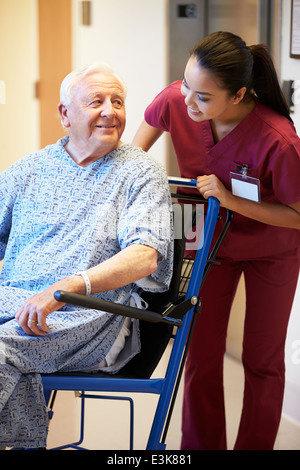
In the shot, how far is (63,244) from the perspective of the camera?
1.81m

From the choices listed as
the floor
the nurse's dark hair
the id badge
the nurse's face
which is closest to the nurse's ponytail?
the nurse's dark hair

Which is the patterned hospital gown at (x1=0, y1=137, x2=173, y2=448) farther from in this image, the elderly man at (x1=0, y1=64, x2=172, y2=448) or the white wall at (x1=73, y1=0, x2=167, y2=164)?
the white wall at (x1=73, y1=0, x2=167, y2=164)

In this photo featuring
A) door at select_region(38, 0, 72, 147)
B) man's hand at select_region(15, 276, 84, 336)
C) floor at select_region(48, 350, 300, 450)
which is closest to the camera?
man's hand at select_region(15, 276, 84, 336)

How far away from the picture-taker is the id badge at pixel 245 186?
1.89 meters

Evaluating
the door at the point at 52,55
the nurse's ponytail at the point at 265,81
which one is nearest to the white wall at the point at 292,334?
the nurse's ponytail at the point at 265,81

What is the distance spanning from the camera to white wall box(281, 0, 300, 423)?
2594mm

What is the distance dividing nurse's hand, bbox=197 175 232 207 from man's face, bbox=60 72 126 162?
0.27m

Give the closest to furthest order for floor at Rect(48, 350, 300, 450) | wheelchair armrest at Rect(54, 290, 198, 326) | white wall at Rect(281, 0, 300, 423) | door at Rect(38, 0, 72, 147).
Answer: wheelchair armrest at Rect(54, 290, 198, 326), floor at Rect(48, 350, 300, 450), white wall at Rect(281, 0, 300, 423), door at Rect(38, 0, 72, 147)

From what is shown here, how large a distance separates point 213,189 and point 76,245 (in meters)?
0.41

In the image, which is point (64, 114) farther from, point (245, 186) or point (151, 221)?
point (245, 186)

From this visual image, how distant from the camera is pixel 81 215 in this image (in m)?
1.83

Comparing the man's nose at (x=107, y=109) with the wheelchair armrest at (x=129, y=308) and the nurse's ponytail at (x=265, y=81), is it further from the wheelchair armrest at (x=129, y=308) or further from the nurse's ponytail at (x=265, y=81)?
the wheelchair armrest at (x=129, y=308)

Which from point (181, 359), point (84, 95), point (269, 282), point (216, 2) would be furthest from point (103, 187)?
point (216, 2)
